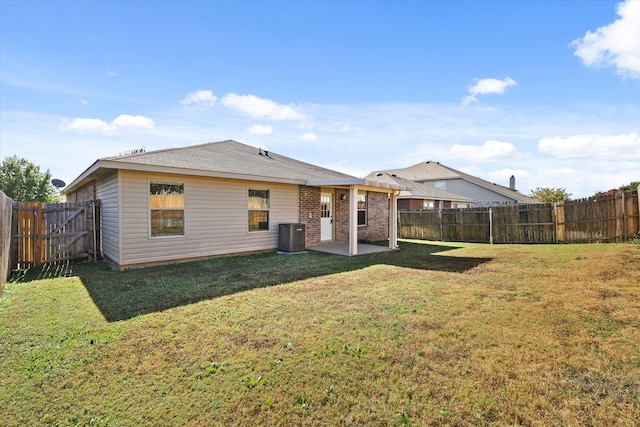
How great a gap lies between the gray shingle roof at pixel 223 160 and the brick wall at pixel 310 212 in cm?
58

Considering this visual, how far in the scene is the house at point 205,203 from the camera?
7.89m

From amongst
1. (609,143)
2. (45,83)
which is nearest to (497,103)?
(609,143)

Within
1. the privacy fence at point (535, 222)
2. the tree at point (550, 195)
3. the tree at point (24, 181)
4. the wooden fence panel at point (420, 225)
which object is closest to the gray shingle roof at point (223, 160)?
the wooden fence panel at point (420, 225)

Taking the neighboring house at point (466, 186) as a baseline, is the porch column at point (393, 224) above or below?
below

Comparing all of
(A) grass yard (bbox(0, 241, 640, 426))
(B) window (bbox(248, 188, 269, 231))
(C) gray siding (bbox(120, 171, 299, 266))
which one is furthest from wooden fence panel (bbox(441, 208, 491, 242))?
(B) window (bbox(248, 188, 269, 231))

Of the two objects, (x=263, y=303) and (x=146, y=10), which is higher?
(x=146, y=10)

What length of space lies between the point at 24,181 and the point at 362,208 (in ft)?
123

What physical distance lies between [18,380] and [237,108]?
13.0 metres

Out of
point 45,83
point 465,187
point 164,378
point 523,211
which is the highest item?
point 45,83

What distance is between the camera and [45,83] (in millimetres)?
10672

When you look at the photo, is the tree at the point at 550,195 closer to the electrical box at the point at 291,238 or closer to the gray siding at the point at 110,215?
the electrical box at the point at 291,238

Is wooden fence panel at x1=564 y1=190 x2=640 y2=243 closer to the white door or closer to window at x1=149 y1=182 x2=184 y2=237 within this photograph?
the white door

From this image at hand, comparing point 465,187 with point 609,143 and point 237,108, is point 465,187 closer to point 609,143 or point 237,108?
point 609,143

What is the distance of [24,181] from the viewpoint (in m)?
32.2
